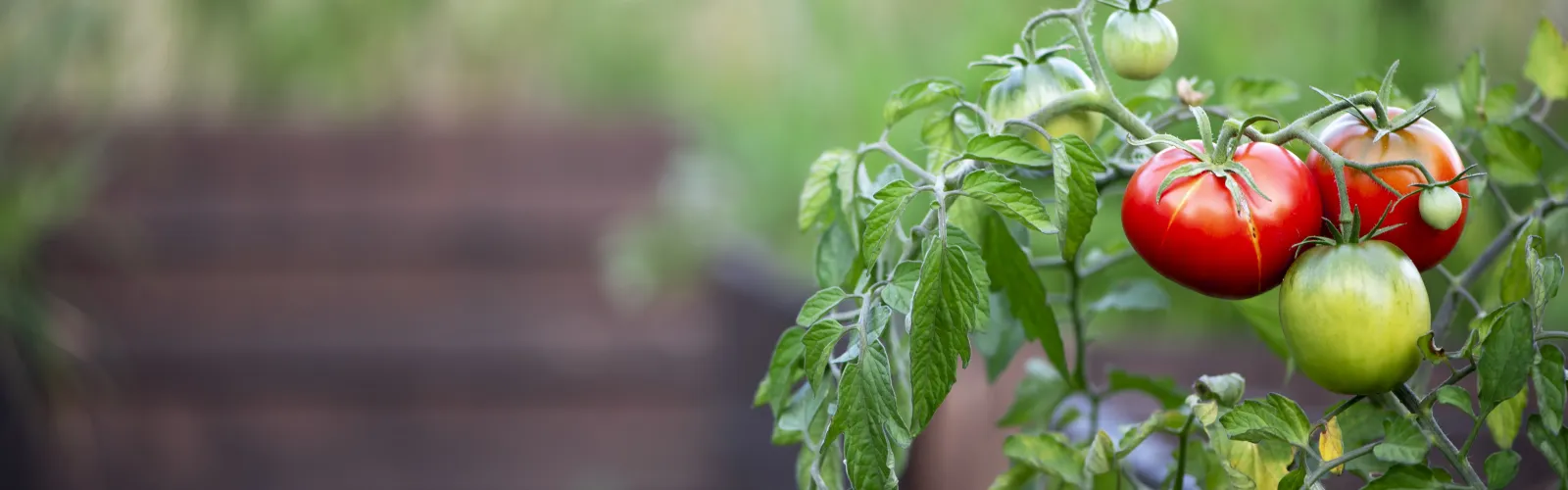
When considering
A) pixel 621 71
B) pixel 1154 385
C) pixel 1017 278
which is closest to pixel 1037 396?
pixel 1154 385

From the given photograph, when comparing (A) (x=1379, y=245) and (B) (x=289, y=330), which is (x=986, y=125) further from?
(B) (x=289, y=330)

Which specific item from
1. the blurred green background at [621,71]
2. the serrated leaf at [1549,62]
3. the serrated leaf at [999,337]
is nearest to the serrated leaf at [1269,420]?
the serrated leaf at [999,337]

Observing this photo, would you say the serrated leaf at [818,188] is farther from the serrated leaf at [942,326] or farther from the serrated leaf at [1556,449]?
the serrated leaf at [1556,449]

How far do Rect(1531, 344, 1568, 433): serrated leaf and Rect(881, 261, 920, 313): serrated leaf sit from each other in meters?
0.15

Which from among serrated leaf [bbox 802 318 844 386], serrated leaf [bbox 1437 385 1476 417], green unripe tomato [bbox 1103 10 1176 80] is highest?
green unripe tomato [bbox 1103 10 1176 80]

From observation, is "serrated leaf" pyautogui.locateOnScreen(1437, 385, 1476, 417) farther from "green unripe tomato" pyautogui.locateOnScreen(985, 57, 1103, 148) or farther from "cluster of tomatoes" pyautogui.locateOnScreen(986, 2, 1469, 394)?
"green unripe tomato" pyautogui.locateOnScreen(985, 57, 1103, 148)

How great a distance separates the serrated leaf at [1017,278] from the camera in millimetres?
372

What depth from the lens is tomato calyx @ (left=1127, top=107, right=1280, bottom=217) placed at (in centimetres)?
29

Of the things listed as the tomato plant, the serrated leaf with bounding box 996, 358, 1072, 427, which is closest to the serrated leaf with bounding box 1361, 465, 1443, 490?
the tomato plant

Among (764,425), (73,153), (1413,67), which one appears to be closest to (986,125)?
(1413,67)

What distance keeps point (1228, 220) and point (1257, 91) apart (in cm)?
14

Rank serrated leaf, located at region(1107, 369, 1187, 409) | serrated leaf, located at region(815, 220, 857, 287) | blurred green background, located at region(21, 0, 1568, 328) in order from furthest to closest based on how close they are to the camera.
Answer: blurred green background, located at region(21, 0, 1568, 328) → serrated leaf, located at region(1107, 369, 1187, 409) → serrated leaf, located at region(815, 220, 857, 287)

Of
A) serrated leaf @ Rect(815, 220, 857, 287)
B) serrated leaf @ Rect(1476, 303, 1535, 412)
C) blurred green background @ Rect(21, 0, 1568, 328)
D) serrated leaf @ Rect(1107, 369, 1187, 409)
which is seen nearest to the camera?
serrated leaf @ Rect(1476, 303, 1535, 412)

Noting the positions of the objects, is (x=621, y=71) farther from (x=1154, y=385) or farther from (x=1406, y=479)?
(x=1406, y=479)
